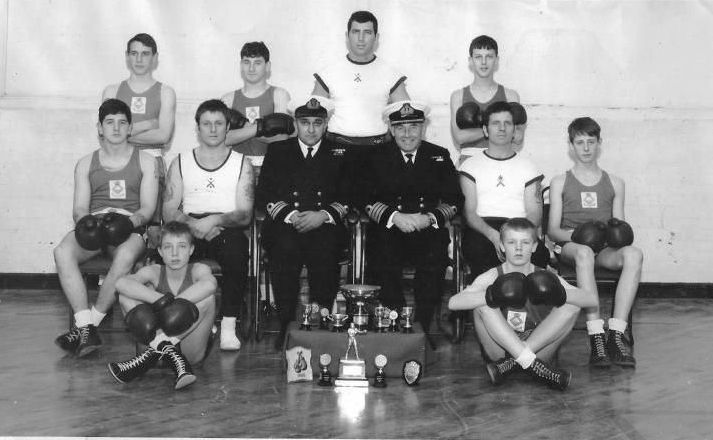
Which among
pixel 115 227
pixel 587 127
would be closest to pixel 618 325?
pixel 587 127

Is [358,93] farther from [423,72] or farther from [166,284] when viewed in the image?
[166,284]

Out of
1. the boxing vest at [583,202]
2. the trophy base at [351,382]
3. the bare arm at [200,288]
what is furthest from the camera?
the boxing vest at [583,202]

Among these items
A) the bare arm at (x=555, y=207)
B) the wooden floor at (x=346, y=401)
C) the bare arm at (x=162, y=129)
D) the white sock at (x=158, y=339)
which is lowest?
the wooden floor at (x=346, y=401)

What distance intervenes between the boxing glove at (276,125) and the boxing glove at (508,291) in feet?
6.25

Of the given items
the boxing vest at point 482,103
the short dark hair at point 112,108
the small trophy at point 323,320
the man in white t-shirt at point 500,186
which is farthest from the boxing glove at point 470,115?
the short dark hair at point 112,108

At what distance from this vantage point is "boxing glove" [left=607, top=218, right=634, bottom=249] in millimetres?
5488

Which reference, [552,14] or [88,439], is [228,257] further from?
[552,14]

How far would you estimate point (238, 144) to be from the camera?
645 centimetres

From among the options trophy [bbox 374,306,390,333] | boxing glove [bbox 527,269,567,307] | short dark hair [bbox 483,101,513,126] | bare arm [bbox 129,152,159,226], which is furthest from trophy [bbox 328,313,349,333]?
short dark hair [bbox 483,101,513,126]

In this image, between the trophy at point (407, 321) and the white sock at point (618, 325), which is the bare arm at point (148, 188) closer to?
the trophy at point (407, 321)

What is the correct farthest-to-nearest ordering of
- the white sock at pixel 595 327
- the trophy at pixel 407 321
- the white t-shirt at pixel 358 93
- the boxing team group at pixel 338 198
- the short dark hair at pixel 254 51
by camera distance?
the short dark hair at pixel 254 51 → the white t-shirt at pixel 358 93 → the boxing team group at pixel 338 198 → the white sock at pixel 595 327 → the trophy at pixel 407 321

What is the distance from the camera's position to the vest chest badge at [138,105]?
6.40m

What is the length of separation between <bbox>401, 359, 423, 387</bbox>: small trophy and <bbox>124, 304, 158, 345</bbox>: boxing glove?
1.19m

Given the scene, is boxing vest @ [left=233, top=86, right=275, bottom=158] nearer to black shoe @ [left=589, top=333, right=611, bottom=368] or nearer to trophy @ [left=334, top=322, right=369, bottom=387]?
trophy @ [left=334, top=322, right=369, bottom=387]
